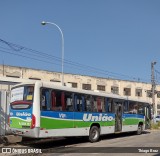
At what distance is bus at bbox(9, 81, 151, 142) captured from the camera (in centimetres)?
1598

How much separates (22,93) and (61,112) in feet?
6.89

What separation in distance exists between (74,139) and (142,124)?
7189mm

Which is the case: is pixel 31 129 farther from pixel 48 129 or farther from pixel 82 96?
pixel 82 96

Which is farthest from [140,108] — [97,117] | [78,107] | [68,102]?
[68,102]

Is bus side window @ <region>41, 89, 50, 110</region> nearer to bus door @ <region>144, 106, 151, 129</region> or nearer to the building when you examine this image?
bus door @ <region>144, 106, 151, 129</region>

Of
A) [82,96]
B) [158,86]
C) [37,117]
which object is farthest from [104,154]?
[158,86]

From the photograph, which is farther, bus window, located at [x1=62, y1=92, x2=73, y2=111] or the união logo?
the união logo

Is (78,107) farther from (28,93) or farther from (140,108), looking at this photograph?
(140,108)

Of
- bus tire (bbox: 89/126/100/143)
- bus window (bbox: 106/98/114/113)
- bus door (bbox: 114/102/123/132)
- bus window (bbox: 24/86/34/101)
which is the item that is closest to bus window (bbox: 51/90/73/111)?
bus window (bbox: 24/86/34/101)

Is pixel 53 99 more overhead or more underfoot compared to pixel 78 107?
more overhead

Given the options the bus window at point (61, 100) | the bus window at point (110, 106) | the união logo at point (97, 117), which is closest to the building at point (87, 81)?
the bus window at point (110, 106)

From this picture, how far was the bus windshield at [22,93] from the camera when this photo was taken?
16.2 meters

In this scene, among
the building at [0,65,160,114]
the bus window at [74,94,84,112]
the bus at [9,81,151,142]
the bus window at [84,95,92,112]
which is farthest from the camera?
the building at [0,65,160,114]

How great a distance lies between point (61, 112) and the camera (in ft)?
56.6
